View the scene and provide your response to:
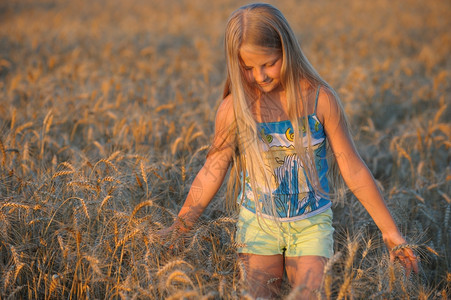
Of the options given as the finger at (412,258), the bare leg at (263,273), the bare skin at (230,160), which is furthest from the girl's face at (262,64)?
the finger at (412,258)

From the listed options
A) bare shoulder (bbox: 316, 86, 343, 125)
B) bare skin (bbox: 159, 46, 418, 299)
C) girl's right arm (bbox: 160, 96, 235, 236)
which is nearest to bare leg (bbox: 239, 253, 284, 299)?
bare skin (bbox: 159, 46, 418, 299)

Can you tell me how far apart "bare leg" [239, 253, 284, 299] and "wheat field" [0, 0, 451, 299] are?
6 cm

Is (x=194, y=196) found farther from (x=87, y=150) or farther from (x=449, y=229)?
(x=449, y=229)

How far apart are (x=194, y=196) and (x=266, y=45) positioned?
30.5 inches

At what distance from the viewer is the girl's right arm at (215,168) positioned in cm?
191

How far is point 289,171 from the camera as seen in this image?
1.91 metres

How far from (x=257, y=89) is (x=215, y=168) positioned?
1.42 ft

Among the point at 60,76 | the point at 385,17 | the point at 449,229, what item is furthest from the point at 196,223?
the point at 385,17

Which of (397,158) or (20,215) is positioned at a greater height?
(20,215)

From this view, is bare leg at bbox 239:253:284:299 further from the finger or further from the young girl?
the finger

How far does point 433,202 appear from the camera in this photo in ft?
8.52

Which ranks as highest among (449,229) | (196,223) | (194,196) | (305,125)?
(305,125)

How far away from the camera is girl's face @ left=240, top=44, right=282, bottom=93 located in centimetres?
171

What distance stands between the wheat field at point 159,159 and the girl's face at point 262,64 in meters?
0.62
